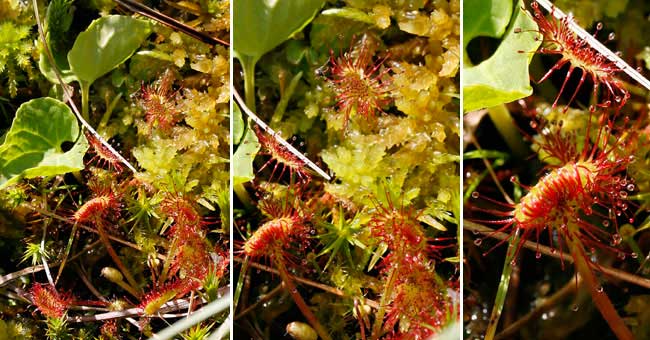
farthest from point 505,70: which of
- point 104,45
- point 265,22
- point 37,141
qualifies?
point 37,141

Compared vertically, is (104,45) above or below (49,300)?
above

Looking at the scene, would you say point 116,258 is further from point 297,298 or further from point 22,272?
point 297,298

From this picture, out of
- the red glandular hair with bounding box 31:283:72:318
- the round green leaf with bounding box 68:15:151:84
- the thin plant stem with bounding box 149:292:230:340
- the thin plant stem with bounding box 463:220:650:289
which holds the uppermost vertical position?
the round green leaf with bounding box 68:15:151:84

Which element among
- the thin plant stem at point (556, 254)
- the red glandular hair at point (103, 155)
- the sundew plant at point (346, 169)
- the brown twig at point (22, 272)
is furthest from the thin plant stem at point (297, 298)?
the brown twig at point (22, 272)

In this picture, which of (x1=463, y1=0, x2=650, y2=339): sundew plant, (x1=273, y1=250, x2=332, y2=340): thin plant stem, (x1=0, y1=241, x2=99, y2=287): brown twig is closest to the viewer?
(x1=463, y1=0, x2=650, y2=339): sundew plant

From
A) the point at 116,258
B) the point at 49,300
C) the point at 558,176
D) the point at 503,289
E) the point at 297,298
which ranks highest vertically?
the point at 558,176

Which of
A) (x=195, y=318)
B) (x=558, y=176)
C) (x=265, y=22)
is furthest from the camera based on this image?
(x=195, y=318)

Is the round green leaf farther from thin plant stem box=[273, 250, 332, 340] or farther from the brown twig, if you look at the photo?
thin plant stem box=[273, 250, 332, 340]

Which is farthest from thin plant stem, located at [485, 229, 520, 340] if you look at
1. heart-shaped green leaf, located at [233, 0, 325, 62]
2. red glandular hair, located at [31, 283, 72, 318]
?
red glandular hair, located at [31, 283, 72, 318]
